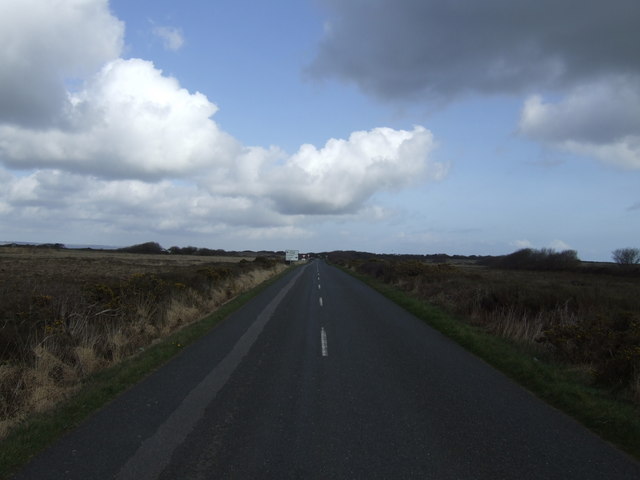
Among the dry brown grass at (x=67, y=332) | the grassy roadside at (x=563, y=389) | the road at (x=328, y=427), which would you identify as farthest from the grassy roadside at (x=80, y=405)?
the grassy roadside at (x=563, y=389)

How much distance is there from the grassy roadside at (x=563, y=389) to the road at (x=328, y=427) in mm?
277

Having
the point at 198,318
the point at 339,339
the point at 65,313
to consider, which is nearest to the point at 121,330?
the point at 65,313

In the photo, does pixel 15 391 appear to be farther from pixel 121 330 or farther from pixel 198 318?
pixel 198 318

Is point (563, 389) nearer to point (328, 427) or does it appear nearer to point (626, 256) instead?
point (328, 427)

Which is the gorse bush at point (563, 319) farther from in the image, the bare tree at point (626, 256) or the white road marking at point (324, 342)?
the bare tree at point (626, 256)

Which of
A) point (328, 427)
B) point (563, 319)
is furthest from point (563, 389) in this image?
point (563, 319)

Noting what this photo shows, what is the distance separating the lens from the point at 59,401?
6105mm

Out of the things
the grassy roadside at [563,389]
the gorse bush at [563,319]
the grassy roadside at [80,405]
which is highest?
the gorse bush at [563,319]

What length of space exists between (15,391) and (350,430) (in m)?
4.99

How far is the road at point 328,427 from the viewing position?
13.5 ft

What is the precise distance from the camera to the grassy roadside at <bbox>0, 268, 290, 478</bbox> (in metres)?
4.40

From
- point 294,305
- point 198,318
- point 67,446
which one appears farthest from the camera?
point 294,305

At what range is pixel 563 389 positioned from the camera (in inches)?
263

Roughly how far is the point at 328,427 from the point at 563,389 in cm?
402
